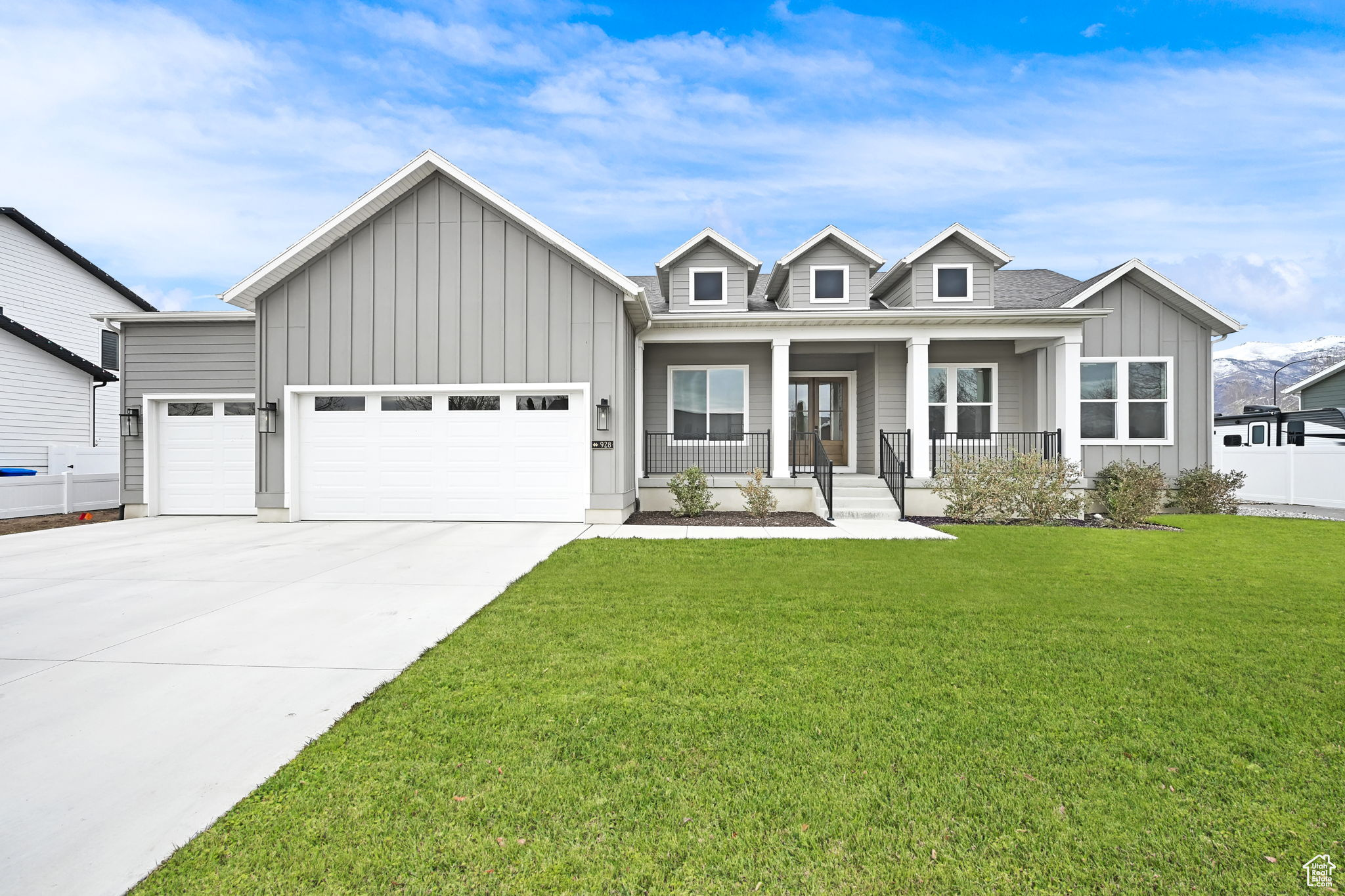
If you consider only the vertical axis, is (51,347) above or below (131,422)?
above

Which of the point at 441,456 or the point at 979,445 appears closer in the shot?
the point at 441,456

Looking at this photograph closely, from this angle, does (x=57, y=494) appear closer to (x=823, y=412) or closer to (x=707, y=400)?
(x=707, y=400)

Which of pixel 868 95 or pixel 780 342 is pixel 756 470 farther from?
pixel 868 95

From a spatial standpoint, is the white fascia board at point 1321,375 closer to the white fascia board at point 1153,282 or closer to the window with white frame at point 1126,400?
the white fascia board at point 1153,282

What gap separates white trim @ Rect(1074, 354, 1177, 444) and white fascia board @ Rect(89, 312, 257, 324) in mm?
16952

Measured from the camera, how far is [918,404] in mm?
12164

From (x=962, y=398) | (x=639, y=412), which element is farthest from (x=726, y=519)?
(x=962, y=398)

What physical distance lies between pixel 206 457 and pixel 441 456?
5.03 metres

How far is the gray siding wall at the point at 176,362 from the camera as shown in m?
11.8

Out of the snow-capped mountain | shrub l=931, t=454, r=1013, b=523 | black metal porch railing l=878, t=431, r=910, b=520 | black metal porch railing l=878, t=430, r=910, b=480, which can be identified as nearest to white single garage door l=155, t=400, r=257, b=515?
black metal porch railing l=878, t=431, r=910, b=520

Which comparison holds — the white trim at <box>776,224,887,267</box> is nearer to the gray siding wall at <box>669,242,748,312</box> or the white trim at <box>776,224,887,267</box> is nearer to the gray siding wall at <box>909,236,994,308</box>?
the gray siding wall at <box>909,236,994,308</box>

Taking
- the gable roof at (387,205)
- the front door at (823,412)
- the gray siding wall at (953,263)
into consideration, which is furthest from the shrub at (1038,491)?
the gable roof at (387,205)

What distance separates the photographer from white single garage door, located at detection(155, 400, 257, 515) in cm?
1178

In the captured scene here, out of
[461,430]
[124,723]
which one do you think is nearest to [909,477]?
[461,430]
